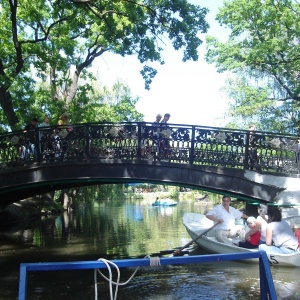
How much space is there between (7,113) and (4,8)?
15.4 feet

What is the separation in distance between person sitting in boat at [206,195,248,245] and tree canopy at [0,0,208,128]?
5285 millimetres

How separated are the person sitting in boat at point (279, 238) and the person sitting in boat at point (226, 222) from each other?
165 centimetres

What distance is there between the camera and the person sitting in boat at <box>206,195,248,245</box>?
11703 millimetres

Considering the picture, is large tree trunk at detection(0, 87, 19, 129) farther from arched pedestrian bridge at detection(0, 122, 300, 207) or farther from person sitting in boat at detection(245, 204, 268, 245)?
person sitting in boat at detection(245, 204, 268, 245)

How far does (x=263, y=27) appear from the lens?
22.3 m

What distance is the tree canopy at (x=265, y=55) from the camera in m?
21.6

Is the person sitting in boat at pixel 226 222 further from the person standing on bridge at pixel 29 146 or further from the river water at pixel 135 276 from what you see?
the person standing on bridge at pixel 29 146

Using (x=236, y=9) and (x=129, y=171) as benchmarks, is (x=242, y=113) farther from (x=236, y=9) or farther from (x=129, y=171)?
(x=129, y=171)

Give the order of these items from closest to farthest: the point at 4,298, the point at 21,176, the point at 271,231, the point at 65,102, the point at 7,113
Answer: the point at 4,298
the point at 271,231
the point at 21,176
the point at 7,113
the point at 65,102

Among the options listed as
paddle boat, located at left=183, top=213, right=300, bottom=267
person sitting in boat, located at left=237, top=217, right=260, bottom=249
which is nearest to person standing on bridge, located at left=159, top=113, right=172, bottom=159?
paddle boat, located at left=183, top=213, right=300, bottom=267

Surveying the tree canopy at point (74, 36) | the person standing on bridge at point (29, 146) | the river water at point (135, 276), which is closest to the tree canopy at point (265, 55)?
the tree canopy at point (74, 36)

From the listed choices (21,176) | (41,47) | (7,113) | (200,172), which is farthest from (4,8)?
(200,172)

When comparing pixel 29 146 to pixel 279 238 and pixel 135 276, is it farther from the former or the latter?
pixel 279 238

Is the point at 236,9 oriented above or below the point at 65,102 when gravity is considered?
above
